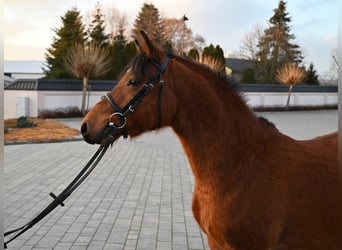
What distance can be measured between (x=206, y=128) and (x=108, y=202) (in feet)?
12.2

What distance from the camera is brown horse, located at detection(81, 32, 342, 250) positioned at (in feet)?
6.16

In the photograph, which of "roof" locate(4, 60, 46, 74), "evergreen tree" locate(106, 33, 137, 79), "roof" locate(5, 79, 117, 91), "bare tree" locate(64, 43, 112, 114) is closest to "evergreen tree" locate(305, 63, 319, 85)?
"evergreen tree" locate(106, 33, 137, 79)

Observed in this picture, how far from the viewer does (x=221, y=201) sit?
1.91 metres

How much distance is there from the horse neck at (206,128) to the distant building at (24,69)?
5991 centimetres

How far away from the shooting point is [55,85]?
65.2ft

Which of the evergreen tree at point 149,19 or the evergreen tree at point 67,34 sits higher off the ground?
the evergreen tree at point 149,19

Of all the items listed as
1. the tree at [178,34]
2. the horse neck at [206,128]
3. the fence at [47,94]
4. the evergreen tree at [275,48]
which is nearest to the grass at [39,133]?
the fence at [47,94]

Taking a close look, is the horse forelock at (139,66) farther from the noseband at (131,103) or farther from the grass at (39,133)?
the grass at (39,133)

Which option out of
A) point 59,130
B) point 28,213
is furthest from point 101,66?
point 28,213

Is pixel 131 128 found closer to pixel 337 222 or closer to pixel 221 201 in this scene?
pixel 221 201

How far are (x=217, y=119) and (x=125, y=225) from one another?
283 cm

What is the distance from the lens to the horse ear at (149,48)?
6.37 feet

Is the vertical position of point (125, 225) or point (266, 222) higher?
point (266, 222)

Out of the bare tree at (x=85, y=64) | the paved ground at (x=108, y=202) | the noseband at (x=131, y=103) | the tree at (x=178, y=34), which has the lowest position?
the paved ground at (x=108, y=202)
